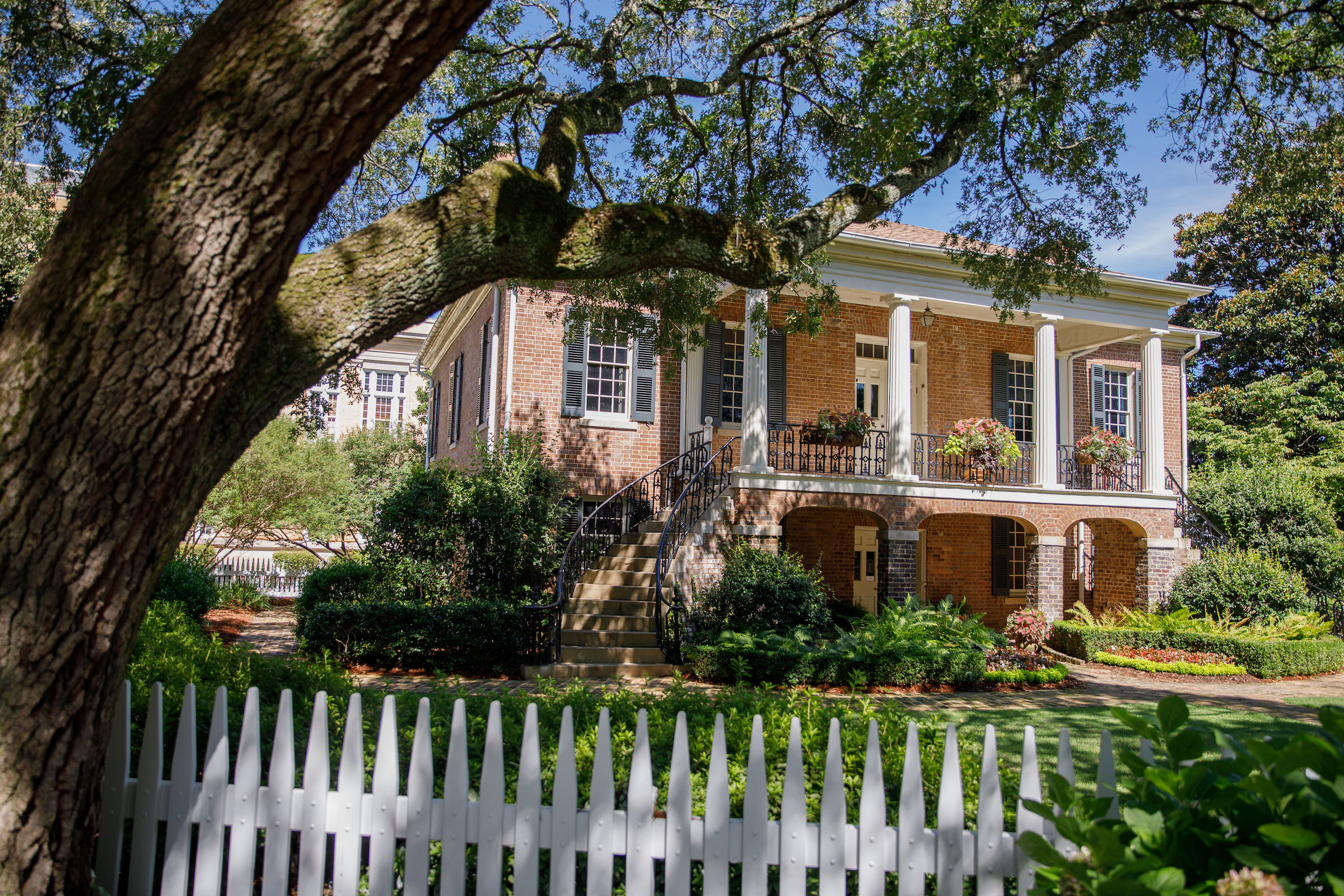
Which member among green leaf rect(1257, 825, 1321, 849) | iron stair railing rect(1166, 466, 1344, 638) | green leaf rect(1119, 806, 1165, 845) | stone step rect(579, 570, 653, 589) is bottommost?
stone step rect(579, 570, 653, 589)

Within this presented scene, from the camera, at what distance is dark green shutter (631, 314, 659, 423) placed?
16359 mm

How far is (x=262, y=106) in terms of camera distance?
2.75m

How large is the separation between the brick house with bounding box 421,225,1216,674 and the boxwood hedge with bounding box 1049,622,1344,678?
1.11 m

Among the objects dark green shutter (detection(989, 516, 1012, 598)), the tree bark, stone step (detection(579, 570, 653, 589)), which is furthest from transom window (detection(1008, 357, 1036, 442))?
the tree bark

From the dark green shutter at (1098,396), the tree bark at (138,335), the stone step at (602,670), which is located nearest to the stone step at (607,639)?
the stone step at (602,670)

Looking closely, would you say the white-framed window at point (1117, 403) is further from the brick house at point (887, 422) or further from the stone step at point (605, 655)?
the stone step at point (605, 655)

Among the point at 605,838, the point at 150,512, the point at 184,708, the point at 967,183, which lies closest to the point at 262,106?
the point at 150,512

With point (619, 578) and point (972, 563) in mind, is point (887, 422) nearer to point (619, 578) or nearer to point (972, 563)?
point (972, 563)

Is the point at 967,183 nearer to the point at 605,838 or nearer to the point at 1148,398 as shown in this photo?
the point at 605,838

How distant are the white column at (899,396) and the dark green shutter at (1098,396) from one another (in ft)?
23.5

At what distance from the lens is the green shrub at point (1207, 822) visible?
180cm

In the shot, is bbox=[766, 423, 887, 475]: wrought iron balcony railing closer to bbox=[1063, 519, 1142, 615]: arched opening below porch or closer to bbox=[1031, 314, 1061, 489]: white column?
bbox=[1031, 314, 1061, 489]: white column

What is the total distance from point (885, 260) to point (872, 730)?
1419cm

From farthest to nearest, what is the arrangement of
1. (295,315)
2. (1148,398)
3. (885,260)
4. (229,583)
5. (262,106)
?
(229,583) → (1148,398) → (885,260) → (295,315) → (262,106)
